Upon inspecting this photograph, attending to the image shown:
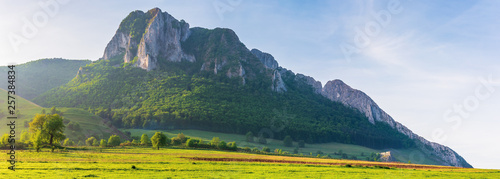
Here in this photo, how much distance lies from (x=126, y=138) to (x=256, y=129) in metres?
76.6

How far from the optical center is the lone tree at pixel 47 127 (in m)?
84.4

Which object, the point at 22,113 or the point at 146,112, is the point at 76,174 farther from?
the point at 146,112

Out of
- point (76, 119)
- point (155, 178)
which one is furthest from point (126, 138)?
point (155, 178)

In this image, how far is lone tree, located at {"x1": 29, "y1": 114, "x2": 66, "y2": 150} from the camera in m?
84.4

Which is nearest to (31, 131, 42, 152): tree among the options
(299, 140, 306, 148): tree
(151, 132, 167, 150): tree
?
(151, 132, 167, 150): tree

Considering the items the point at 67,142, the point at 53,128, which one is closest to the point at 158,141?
the point at 53,128

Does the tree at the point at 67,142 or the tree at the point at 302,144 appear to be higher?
the tree at the point at 67,142

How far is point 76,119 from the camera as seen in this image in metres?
158

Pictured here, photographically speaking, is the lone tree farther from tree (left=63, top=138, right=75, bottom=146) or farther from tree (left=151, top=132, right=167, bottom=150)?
tree (left=151, top=132, right=167, bottom=150)

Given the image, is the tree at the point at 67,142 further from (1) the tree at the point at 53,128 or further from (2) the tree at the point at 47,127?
(1) the tree at the point at 53,128

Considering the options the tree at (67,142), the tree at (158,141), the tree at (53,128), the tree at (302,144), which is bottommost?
the tree at (302,144)

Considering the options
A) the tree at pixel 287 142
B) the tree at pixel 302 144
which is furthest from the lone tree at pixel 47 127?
the tree at pixel 302 144

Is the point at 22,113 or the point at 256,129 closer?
the point at 22,113

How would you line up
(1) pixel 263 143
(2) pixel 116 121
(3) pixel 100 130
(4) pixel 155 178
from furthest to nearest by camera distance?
(2) pixel 116 121 < (1) pixel 263 143 < (3) pixel 100 130 < (4) pixel 155 178
